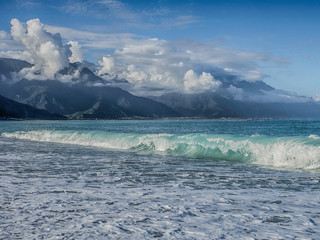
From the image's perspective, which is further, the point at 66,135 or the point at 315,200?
the point at 66,135

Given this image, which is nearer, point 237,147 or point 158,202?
point 158,202

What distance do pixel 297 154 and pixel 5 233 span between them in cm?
1601

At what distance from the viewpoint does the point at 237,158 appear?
21391 millimetres

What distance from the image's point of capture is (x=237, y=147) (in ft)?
75.8

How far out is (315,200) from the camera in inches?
363

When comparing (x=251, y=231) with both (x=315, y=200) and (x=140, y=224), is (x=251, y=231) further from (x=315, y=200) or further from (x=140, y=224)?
(x=315, y=200)

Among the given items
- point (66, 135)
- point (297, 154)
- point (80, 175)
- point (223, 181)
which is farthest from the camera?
point (66, 135)

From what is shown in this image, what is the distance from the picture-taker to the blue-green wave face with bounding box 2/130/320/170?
717 inches

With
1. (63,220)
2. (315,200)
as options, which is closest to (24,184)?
(63,220)

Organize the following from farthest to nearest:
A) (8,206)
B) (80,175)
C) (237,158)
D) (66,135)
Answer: (66,135) → (237,158) → (80,175) → (8,206)

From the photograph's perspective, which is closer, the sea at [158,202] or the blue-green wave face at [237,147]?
the sea at [158,202]

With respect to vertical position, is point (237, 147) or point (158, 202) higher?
point (237, 147)

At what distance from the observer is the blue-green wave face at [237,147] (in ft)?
59.8

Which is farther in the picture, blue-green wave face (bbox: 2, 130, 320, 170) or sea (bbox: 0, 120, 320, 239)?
blue-green wave face (bbox: 2, 130, 320, 170)
